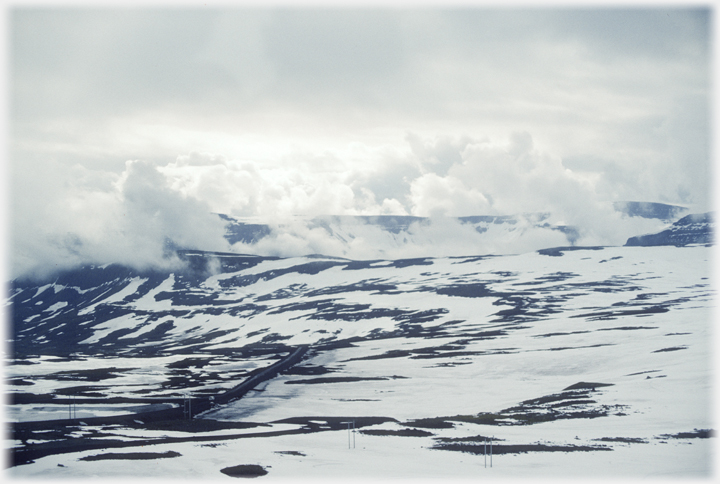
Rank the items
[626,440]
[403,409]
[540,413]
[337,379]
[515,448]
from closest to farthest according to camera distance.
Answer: [515,448], [626,440], [540,413], [403,409], [337,379]

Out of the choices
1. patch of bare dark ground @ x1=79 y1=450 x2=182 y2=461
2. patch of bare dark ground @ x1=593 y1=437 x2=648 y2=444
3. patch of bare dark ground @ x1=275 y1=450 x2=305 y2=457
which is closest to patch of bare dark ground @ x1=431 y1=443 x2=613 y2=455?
patch of bare dark ground @ x1=593 y1=437 x2=648 y2=444

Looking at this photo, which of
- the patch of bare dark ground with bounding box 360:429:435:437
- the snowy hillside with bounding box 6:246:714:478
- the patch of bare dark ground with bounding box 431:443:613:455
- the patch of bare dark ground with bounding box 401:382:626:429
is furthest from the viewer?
the patch of bare dark ground with bounding box 401:382:626:429

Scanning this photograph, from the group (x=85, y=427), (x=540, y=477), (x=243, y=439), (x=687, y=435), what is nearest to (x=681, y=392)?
(x=687, y=435)

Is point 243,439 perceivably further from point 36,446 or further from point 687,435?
point 687,435

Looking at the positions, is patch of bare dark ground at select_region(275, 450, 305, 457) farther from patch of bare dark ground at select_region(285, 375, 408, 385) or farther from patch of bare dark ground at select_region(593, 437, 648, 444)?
patch of bare dark ground at select_region(285, 375, 408, 385)

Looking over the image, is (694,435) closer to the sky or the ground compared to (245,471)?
Answer: closer to the ground

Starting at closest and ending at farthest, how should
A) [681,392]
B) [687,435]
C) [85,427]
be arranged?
[687,435] < [85,427] < [681,392]

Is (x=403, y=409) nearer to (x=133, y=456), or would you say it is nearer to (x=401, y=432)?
(x=401, y=432)

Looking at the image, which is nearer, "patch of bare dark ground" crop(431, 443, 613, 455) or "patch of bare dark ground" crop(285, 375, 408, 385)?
"patch of bare dark ground" crop(431, 443, 613, 455)

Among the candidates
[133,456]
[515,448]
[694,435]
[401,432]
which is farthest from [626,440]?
[133,456]
